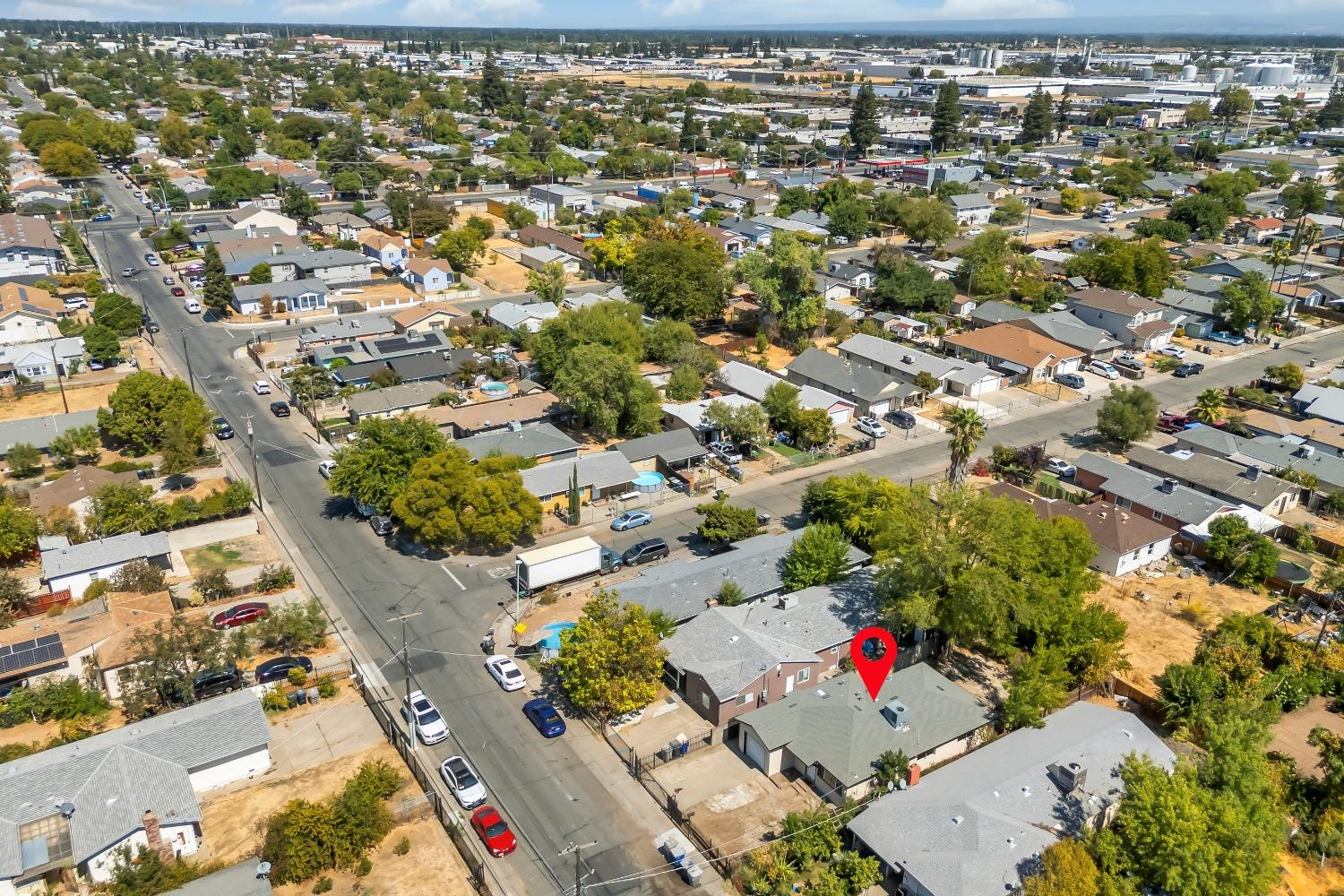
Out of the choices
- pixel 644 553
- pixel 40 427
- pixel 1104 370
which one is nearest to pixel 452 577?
pixel 644 553

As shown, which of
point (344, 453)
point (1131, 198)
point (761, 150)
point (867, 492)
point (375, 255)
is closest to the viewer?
point (867, 492)

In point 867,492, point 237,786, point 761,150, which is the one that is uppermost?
point 761,150

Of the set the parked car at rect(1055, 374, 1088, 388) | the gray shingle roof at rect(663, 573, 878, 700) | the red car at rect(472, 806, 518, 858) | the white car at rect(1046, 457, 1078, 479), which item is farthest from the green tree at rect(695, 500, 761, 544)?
the parked car at rect(1055, 374, 1088, 388)

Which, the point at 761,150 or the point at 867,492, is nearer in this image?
the point at 867,492

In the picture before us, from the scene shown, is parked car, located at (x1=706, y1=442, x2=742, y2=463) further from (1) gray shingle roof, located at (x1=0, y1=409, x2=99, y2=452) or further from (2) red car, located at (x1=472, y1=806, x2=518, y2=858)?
(1) gray shingle roof, located at (x1=0, y1=409, x2=99, y2=452)

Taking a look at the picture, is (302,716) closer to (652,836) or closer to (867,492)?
(652,836)

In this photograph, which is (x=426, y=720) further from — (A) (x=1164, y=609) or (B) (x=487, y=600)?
(A) (x=1164, y=609)

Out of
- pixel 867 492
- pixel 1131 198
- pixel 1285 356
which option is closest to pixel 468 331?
pixel 867 492

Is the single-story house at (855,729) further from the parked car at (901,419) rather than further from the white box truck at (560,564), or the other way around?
the parked car at (901,419)

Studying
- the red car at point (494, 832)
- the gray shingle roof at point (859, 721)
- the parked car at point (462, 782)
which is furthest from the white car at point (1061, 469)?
the red car at point (494, 832)
